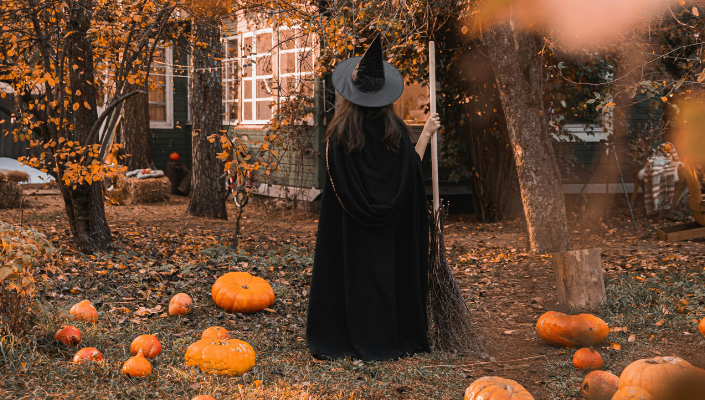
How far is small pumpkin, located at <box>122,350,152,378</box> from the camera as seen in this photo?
10.3 feet

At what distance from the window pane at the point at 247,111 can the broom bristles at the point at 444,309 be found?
8.95 m

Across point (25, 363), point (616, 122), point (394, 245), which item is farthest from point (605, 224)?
point (25, 363)

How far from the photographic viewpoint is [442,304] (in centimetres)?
391

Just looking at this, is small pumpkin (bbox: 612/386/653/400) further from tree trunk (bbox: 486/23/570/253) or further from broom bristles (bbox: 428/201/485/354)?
tree trunk (bbox: 486/23/570/253)

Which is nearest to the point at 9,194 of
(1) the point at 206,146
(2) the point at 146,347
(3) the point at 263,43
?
(1) the point at 206,146

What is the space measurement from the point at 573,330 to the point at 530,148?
3315 millimetres

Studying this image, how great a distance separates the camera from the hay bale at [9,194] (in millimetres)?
10203

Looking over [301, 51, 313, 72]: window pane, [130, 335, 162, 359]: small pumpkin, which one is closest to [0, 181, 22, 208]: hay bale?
[301, 51, 313, 72]: window pane

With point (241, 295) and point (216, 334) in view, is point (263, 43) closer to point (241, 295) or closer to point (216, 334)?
point (241, 295)

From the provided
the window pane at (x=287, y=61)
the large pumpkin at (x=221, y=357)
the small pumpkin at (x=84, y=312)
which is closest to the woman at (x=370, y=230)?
the large pumpkin at (x=221, y=357)

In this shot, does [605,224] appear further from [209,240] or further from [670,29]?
[209,240]

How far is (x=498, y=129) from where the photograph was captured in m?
9.48

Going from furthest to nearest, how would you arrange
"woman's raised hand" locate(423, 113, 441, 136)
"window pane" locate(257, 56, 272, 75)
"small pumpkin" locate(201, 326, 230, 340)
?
"window pane" locate(257, 56, 272, 75) < "woman's raised hand" locate(423, 113, 441, 136) < "small pumpkin" locate(201, 326, 230, 340)

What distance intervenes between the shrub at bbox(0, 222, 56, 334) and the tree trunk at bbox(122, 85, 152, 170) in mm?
10361
